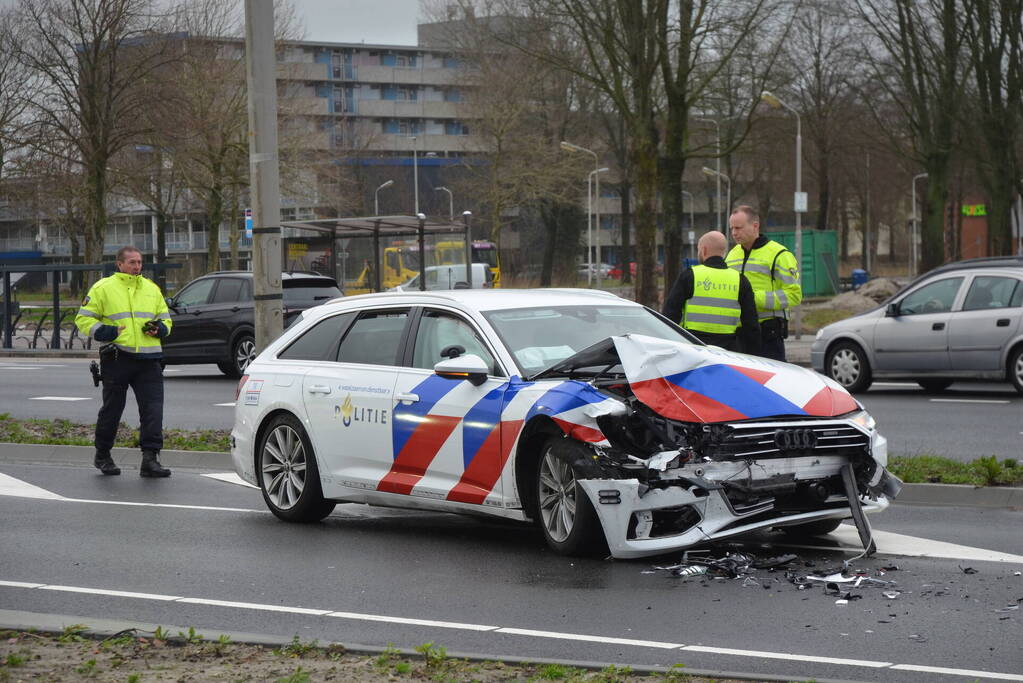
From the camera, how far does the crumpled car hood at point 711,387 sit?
7664 millimetres

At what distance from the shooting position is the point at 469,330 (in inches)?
352

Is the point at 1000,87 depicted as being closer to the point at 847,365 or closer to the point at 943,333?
the point at 847,365

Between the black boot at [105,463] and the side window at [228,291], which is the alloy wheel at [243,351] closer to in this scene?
the side window at [228,291]

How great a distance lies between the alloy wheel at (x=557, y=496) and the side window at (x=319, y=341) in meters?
2.27

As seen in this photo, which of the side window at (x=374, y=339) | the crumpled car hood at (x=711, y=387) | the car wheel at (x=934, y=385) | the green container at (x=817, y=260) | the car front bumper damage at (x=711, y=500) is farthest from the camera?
the green container at (x=817, y=260)

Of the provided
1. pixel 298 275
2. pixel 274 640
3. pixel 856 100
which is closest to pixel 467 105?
pixel 856 100

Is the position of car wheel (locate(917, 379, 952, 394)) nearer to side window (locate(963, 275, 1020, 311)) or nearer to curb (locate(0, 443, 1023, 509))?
side window (locate(963, 275, 1020, 311))

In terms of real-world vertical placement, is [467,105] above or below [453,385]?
above

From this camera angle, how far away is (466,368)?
27.7 feet

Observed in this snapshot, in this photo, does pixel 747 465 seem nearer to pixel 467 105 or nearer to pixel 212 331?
pixel 212 331

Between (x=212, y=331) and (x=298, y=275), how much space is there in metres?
1.96

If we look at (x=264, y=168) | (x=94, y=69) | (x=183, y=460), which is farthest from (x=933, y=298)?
(x=94, y=69)

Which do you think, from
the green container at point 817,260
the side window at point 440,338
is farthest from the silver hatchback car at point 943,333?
the green container at point 817,260

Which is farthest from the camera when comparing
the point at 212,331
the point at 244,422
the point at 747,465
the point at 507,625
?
the point at 212,331
